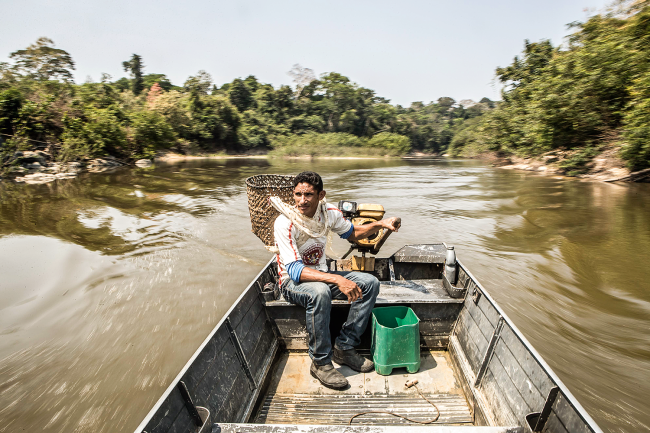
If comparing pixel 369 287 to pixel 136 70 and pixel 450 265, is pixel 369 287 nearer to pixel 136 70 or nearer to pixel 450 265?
pixel 450 265

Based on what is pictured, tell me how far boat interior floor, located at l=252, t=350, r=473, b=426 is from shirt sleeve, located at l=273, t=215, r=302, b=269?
0.87m

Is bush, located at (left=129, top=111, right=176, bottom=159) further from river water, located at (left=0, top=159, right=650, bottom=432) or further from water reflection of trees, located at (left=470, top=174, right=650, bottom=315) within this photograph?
water reflection of trees, located at (left=470, top=174, right=650, bottom=315)

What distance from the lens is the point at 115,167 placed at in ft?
66.8

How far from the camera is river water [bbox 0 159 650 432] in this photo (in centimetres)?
325

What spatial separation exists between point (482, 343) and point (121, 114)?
24530 millimetres

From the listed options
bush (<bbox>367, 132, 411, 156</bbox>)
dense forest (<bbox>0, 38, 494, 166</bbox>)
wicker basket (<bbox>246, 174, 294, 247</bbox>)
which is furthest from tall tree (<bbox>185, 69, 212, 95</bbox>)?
wicker basket (<bbox>246, 174, 294, 247</bbox>)

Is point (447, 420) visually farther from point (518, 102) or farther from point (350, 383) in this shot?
point (518, 102)

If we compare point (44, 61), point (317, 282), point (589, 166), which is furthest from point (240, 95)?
point (317, 282)

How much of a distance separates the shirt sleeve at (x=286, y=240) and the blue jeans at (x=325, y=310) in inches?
9.5

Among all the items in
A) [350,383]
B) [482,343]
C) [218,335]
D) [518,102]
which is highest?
[518,102]

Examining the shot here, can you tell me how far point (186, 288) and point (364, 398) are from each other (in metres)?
3.69

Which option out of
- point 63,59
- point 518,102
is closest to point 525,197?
point 518,102

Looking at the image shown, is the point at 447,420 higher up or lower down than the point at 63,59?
lower down

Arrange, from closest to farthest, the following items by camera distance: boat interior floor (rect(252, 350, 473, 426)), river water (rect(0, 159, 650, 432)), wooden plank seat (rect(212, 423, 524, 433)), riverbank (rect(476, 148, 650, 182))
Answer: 1. wooden plank seat (rect(212, 423, 524, 433))
2. boat interior floor (rect(252, 350, 473, 426))
3. river water (rect(0, 159, 650, 432))
4. riverbank (rect(476, 148, 650, 182))
